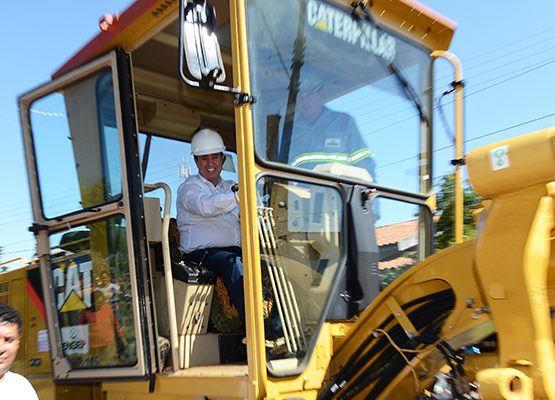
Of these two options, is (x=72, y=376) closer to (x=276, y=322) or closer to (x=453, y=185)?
(x=276, y=322)

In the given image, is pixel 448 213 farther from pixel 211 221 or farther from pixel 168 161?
pixel 168 161

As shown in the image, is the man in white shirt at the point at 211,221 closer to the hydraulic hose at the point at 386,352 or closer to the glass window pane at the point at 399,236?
the hydraulic hose at the point at 386,352

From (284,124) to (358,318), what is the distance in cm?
103

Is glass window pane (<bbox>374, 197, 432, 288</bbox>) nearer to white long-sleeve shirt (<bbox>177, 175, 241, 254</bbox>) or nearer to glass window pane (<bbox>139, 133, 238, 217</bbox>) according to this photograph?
white long-sleeve shirt (<bbox>177, 175, 241, 254</bbox>)

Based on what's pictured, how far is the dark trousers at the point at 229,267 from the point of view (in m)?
2.77

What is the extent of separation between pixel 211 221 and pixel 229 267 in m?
0.43

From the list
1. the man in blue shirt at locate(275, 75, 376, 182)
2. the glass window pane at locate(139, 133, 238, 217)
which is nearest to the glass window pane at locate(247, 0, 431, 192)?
the man in blue shirt at locate(275, 75, 376, 182)

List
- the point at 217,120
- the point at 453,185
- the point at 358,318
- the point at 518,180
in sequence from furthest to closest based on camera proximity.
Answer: the point at 217,120, the point at 453,185, the point at 358,318, the point at 518,180

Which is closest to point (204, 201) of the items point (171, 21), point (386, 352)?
point (171, 21)

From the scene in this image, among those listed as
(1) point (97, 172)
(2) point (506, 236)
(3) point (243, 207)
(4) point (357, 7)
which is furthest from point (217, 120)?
(2) point (506, 236)

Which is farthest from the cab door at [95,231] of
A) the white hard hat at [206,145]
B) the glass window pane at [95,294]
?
the white hard hat at [206,145]

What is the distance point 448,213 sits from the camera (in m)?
3.23

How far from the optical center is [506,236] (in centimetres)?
180

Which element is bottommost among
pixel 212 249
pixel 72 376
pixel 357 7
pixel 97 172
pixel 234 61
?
pixel 72 376
